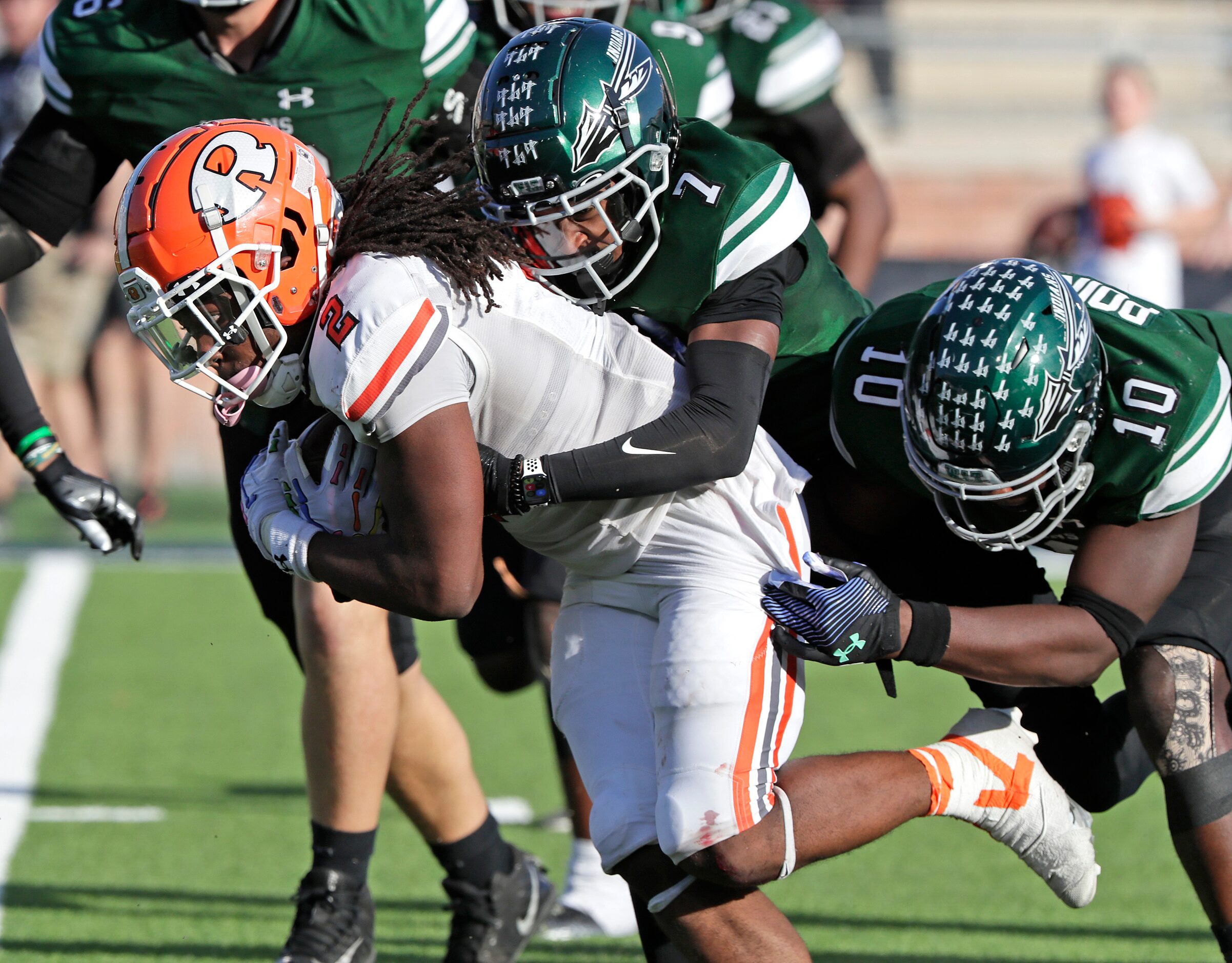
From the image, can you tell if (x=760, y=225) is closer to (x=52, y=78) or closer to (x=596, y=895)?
(x=52, y=78)

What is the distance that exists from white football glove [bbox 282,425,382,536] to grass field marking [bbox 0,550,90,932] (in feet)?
5.01

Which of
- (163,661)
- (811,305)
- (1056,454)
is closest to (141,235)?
(811,305)

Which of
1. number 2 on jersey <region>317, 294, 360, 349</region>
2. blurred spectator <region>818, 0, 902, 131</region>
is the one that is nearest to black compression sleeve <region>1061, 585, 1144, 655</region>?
number 2 on jersey <region>317, 294, 360, 349</region>

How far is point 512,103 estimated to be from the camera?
2.68 meters

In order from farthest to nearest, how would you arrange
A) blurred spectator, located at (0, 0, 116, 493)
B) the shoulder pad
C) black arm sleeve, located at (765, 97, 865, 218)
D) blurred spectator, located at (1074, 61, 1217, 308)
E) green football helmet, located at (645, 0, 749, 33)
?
1. blurred spectator, located at (0, 0, 116, 493)
2. blurred spectator, located at (1074, 61, 1217, 308)
3. black arm sleeve, located at (765, 97, 865, 218)
4. green football helmet, located at (645, 0, 749, 33)
5. the shoulder pad

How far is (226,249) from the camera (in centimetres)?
246

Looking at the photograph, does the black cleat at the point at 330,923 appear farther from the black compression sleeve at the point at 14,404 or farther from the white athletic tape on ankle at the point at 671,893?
the black compression sleeve at the point at 14,404

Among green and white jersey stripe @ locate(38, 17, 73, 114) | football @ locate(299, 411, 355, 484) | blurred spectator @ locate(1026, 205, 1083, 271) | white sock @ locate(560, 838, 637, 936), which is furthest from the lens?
blurred spectator @ locate(1026, 205, 1083, 271)

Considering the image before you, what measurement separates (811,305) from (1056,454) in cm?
53

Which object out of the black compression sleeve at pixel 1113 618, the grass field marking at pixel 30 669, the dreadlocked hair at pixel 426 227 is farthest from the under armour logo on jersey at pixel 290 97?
the grass field marking at pixel 30 669

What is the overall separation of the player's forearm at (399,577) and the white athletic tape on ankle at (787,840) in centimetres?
59

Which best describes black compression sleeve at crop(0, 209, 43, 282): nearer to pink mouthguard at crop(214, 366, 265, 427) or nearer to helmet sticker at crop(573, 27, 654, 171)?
pink mouthguard at crop(214, 366, 265, 427)

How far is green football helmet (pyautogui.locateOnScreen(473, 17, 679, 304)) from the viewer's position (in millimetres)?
2650

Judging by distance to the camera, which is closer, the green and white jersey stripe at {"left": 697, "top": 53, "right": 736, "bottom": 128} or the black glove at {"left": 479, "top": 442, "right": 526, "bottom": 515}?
the black glove at {"left": 479, "top": 442, "right": 526, "bottom": 515}
